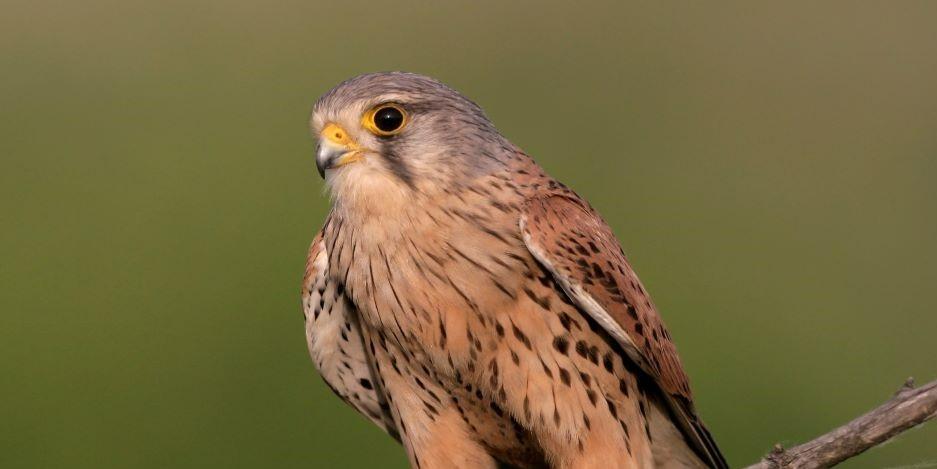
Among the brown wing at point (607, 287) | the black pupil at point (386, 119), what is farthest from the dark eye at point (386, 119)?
the brown wing at point (607, 287)

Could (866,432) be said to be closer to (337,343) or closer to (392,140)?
(392,140)

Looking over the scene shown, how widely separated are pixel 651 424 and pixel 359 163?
3.65 ft

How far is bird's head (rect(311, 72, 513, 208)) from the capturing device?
2.87 meters

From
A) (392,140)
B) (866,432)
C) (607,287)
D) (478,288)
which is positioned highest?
(392,140)

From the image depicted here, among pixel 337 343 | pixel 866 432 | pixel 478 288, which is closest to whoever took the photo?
pixel 866 432

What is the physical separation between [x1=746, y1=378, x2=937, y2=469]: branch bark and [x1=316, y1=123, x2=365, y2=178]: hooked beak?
49.0 inches

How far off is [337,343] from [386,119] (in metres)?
0.75

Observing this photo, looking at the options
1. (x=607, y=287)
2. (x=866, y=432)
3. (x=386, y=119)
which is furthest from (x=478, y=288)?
(x=866, y=432)

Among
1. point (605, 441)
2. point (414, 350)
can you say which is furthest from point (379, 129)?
point (605, 441)

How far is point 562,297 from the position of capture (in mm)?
2934

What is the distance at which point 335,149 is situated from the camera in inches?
114

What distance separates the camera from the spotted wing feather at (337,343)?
323cm

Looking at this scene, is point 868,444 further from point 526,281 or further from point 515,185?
point 515,185

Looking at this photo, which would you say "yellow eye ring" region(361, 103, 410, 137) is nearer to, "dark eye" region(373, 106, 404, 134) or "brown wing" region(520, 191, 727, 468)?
"dark eye" region(373, 106, 404, 134)
